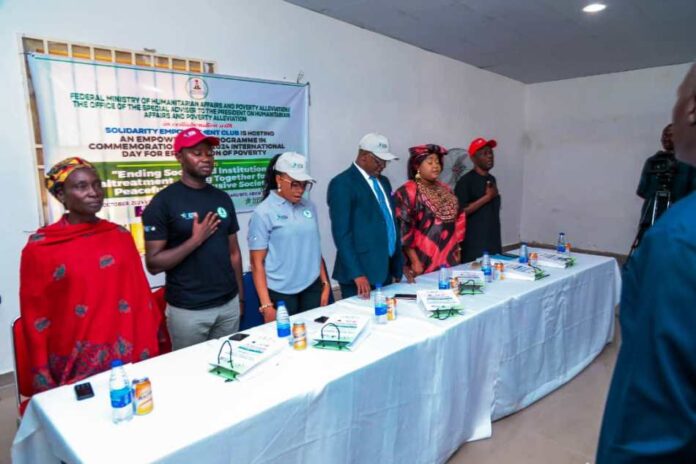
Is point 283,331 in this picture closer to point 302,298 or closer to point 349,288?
point 302,298

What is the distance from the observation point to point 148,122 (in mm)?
2717

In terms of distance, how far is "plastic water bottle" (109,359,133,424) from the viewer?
41.4 inches

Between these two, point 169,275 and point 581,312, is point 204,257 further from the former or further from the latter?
point 581,312

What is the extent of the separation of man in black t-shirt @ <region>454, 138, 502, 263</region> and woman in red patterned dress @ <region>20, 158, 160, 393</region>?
2.20 metres

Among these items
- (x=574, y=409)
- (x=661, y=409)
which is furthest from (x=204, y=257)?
(x=574, y=409)

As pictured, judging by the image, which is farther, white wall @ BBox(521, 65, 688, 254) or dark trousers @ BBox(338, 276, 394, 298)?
white wall @ BBox(521, 65, 688, 254)

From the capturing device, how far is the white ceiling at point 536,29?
337 cm

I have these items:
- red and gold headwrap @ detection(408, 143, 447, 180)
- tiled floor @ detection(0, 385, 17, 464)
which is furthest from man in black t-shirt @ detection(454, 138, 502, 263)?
tiled floor @ detection(0, 385, 17, 464)

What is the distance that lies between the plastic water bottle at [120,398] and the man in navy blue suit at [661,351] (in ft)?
3.34

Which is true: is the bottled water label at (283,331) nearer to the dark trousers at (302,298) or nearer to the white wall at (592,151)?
the dark trousers at (302,298)

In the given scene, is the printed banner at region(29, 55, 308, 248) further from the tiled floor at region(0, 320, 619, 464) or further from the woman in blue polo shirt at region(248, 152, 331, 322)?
the tiled floor at region(0, 320, 619, 464)

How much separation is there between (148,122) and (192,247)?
56.0 inches

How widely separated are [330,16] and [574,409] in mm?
3325

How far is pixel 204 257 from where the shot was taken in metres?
1.75
